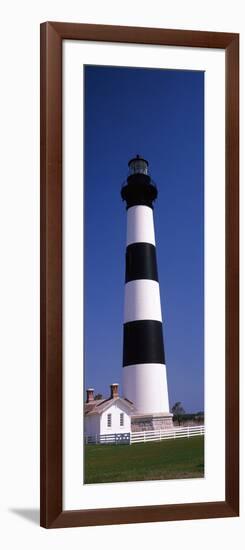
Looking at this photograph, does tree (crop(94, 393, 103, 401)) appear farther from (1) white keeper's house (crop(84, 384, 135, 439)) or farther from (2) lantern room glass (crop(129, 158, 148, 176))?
(2) lantern room glass (crop(129, 158, 148, 176))

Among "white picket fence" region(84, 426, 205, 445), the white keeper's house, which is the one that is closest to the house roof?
the white keeper's house

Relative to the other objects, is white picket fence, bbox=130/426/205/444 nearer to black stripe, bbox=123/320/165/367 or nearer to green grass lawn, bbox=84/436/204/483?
green grass lawn, bbox=84/436/204/483

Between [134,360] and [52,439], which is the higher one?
[134,360]

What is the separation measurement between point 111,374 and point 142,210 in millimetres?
704

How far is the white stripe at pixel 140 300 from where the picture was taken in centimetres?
402

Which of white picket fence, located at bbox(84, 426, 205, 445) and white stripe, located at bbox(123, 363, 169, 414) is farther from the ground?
white stripe, located at bbox(123, 363, 169, 414)

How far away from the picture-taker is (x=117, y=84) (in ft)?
13.3

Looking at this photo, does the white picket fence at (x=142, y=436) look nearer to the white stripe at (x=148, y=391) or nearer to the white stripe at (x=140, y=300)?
the white stripe at (x=148, y=391)

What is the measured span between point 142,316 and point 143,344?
117 millimetres

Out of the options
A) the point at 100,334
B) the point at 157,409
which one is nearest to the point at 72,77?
the point at 100,334

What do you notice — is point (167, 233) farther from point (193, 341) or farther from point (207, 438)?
point (207, 438)

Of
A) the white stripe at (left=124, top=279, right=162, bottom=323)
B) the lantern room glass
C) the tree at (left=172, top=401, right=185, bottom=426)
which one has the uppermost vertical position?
the lantern room glass

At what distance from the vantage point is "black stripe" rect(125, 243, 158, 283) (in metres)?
4.05

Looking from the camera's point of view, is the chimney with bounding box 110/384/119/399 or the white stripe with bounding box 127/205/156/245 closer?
the chimney with bounding box 110/384/119/399
